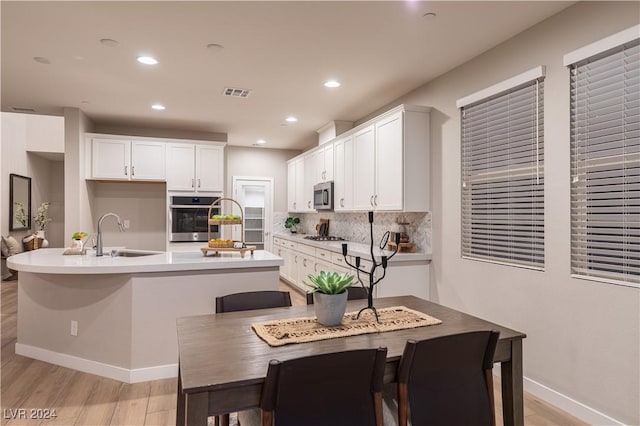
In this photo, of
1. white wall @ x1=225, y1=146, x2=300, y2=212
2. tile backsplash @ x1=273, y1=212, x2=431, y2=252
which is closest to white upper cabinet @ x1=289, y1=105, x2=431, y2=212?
tile backsplash @ x1=273, y1=212, x2=431, y2=252

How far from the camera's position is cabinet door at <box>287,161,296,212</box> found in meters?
7.13

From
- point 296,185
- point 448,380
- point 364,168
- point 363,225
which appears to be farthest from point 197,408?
point 296,185

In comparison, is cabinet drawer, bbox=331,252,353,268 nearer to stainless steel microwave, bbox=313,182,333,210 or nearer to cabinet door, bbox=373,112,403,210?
cabinet door, bbox=373,112,403,210

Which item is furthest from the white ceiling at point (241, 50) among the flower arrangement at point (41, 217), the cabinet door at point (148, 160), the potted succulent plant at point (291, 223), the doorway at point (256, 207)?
the flower arrangement at point (41, 217)

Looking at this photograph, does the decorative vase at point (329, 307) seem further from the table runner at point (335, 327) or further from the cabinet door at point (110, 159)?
the cabinet door at point (110, 159)

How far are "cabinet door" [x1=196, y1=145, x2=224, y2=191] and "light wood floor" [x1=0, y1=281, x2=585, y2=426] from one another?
3184 millimetres

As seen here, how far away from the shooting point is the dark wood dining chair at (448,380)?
1501mm

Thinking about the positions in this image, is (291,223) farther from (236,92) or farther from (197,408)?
(197,408)

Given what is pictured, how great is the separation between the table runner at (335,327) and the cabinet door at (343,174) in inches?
115

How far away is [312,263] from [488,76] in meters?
3.32

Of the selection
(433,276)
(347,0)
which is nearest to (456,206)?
(433,276)

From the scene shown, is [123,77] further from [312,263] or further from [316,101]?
[312,263]

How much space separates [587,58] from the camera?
2373 mm

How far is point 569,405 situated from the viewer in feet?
8.16
